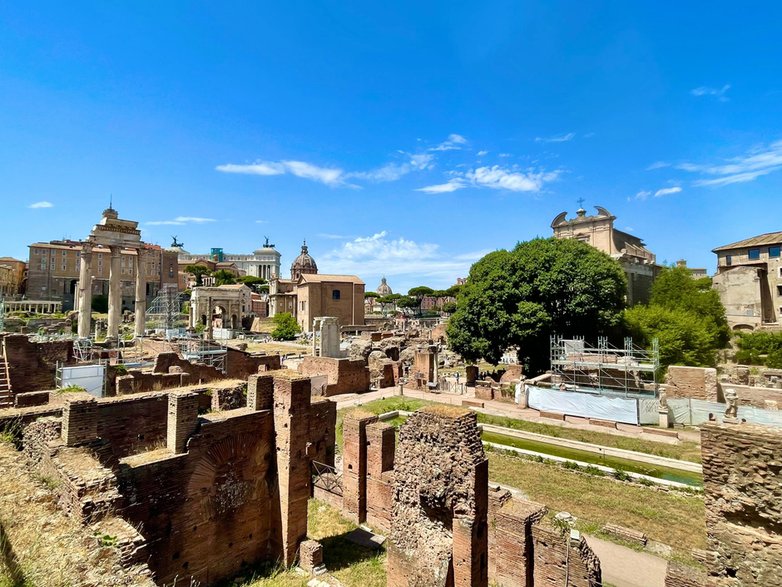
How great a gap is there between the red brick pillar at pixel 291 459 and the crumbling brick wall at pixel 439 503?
300 centimetres

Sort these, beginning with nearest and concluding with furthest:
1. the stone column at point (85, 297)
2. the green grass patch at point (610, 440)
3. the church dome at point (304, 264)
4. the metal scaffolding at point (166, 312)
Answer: the green grass patch at point (610, 440)
the stone column at point (85, 297)
the metal scaffolding at point (166, 312)
the church dome at point (304, 264)

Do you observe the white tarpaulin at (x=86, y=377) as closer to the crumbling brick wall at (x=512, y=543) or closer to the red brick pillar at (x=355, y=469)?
the red brick pillar at (x=355, y=469)

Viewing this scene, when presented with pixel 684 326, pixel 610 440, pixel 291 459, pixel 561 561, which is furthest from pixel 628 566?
pixel 684 326

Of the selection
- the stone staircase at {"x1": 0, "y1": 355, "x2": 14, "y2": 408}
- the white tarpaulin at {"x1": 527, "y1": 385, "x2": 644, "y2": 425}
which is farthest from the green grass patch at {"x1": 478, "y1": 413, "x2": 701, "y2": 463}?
the stone staircase at {"x1": 0, "y1": 355, "x2": 14, "y2": 408}

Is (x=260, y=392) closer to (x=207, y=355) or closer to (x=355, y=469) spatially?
(x=355, y=469)

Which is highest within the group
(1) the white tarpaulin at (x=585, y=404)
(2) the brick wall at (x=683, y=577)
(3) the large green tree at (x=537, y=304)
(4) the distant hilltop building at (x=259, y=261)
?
(4) the distant hilltop building at (x=259, y=261)

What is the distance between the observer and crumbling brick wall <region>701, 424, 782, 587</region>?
444 centimetres

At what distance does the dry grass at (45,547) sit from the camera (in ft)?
13.3

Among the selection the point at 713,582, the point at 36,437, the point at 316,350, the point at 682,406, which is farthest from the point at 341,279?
the point at 713,582

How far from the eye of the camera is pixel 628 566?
871 cm

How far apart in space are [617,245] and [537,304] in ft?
80.9

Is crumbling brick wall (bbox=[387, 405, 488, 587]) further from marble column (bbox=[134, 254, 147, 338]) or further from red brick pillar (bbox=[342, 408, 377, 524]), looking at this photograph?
marble column (bbox=[134, 254, 147, 338])

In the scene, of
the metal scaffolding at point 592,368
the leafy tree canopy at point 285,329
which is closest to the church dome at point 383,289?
the leafy tree canopy at point 285,329

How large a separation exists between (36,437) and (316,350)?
2834cm
